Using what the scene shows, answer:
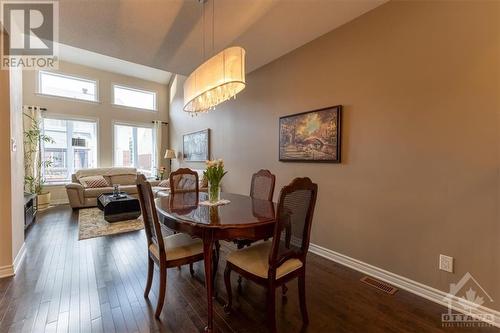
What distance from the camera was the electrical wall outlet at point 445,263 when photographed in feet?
6.01

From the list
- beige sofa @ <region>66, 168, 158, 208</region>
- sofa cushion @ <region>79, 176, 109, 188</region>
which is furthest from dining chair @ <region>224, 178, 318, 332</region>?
sofa cushion @ <region>79, 176, 109, 188</region>

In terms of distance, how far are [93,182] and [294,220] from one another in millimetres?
5662

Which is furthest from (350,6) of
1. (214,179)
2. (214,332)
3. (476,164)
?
(214,332)

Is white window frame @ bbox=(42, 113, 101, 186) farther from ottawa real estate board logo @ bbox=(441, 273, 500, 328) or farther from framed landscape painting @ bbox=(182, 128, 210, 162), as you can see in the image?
ottawa real estate board logo @ bbox=(441, 273, 500, 328)

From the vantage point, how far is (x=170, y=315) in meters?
1.69

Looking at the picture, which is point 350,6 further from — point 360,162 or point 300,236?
point 300,236

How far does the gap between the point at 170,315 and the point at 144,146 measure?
6.60 metres

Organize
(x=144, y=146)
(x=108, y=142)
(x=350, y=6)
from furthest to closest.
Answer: (x=144, y=146)
(x=108, y=142)
(x=350, y=6)

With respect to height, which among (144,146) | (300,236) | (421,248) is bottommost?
(421,248)

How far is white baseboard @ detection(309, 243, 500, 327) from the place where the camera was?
66.7 inches

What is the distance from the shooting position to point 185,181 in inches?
121

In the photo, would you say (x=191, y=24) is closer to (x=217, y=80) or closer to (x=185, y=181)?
(x=217, y=80)

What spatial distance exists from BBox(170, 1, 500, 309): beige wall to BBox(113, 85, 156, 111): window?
579cm

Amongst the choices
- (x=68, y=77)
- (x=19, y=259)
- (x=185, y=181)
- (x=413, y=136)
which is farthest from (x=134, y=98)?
(x=413, y=136)
